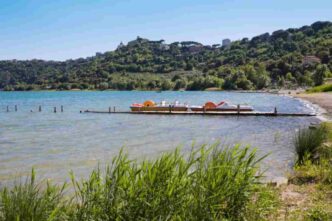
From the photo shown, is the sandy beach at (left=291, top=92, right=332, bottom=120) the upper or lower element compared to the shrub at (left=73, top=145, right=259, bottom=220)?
lower

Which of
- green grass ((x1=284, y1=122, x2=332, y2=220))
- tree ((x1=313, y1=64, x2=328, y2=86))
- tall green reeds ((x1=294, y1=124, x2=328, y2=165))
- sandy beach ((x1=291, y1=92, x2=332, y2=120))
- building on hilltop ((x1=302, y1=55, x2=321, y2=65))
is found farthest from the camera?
building on hilltop ((x1=302, y1=55, x2=321, y2=65))

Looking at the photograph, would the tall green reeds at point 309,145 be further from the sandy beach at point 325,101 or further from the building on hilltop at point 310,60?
the building on hilltop at point 310,60

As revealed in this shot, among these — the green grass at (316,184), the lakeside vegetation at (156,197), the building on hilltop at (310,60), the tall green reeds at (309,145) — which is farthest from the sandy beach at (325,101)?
the building on hilltop at (310,60)

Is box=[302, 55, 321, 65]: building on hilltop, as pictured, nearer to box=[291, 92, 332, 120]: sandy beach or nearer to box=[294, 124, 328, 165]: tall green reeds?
box=[291, 92, 332, 120]: sandy beach

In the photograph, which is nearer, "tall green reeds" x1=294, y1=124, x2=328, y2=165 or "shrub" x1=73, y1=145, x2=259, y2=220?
"shrub" x1=73, y1=145, x2=259, y2=220

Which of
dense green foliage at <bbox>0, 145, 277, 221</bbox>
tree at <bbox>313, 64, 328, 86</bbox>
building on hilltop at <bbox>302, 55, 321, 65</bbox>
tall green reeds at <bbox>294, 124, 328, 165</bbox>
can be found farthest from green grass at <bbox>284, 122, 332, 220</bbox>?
building on hilltop at <bbox>302, 55, 321, 65</bbox>

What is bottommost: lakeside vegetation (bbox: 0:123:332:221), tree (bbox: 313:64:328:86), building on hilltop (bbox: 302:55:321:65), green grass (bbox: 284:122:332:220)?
green grass (bbox: 284:122:332:220)

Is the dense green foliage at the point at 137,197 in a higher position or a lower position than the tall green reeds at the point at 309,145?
higher

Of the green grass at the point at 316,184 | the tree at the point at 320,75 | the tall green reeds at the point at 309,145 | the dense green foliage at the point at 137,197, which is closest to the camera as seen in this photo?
the dense green foliage at the point at 137,197

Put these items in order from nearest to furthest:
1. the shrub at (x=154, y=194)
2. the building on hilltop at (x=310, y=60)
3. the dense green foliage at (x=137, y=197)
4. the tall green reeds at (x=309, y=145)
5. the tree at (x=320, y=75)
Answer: the dense green foliage at (x=137, y=197), the shrub at (x=154, y=194), the tall green reeds at (x=309, y=145), the tree at (x=320, y=75), the building on hilltop at (x=310, y=60)

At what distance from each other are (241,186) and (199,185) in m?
0.88

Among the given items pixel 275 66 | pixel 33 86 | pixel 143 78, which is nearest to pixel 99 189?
pixel 275 66

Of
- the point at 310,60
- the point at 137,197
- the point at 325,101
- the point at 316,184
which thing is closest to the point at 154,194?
the point at 137,197

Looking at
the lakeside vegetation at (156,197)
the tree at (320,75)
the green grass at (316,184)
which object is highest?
the tree at (320,75)
